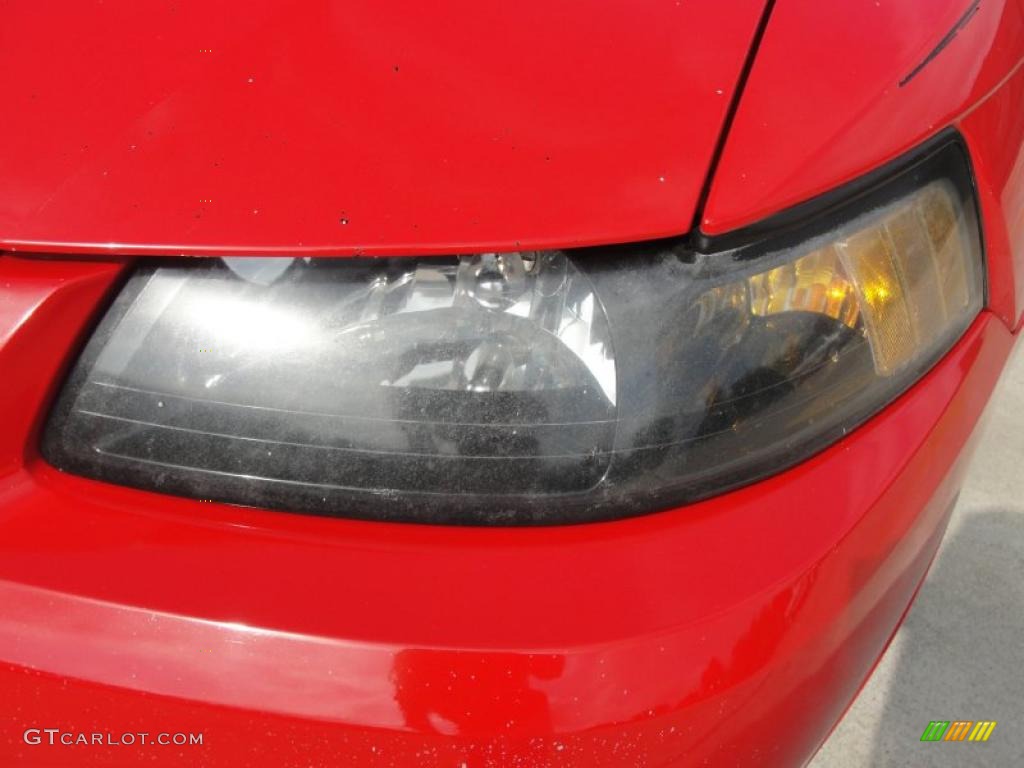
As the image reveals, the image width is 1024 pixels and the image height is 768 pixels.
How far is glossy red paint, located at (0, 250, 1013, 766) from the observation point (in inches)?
36.5

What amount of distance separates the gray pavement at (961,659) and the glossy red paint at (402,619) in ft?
2.89

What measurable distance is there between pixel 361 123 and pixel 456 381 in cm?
27

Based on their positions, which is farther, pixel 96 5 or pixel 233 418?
pixel 96 5

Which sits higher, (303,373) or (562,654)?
(303,373)

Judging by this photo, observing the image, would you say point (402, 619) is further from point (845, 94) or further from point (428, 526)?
point (845, 94)

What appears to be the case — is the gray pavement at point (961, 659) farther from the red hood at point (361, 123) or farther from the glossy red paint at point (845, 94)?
the red hood at point (361, 123)

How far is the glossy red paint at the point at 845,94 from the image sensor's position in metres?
1.03

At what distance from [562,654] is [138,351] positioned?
52 centimetres

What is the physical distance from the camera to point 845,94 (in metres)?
1.10

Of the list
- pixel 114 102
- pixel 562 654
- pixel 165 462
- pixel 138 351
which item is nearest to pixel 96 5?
pixel 114 102

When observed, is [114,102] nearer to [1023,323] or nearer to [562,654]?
[562,654]

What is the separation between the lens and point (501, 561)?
3.26 feet

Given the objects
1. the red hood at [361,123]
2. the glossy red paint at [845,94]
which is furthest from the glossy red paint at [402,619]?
the glossy red paint at [845,94]

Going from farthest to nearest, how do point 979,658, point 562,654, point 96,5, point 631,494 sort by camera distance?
point 979,658 < point 96,5 < point 631,494 < point 562,654
